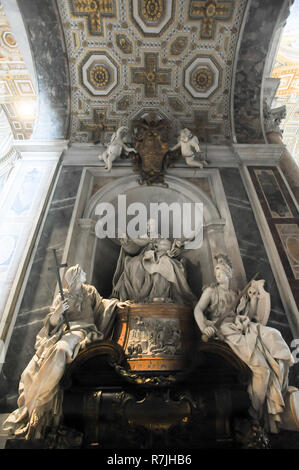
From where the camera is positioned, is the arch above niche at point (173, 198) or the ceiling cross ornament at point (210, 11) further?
the ceiling cross ornament at point (210, 11)

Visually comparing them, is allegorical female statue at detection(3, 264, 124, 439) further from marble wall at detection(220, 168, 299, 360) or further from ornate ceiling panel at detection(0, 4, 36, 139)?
ornate ceiling panel at detection(0, 4, 36, 139)

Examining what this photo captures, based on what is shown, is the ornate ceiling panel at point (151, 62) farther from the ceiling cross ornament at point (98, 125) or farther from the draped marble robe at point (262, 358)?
the draped marble robe at point (262, 358)

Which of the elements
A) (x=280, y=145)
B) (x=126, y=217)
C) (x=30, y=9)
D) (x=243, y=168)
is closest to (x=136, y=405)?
(x=126, y=217)

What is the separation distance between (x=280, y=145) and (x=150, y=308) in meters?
4.50

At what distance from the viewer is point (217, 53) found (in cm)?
637

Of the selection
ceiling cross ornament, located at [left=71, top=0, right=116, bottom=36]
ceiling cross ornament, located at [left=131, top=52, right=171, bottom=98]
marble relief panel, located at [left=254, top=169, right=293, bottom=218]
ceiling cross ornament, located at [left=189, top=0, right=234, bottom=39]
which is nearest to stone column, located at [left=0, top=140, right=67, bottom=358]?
ceiling cross ornament, located at [left=131, top=52, right=171, bottom=98]

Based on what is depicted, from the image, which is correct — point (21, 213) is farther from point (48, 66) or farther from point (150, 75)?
point (150, 75)

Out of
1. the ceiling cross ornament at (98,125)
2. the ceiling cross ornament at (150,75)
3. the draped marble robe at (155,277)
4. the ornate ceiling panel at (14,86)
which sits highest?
the ornate ceiling panel at (14,86)

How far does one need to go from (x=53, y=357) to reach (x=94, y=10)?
21.4ft

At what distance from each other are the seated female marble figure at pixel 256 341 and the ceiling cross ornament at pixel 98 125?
467cm

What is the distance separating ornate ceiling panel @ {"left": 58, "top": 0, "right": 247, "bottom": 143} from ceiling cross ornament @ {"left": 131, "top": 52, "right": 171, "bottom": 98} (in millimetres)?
19

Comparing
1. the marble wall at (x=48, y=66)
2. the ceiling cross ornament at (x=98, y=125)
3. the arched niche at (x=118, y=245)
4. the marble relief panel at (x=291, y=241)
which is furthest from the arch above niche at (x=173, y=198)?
the marble wall at (x=48, y=66)

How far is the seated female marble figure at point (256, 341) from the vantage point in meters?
2.74

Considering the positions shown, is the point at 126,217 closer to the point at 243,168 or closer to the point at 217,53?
the point at 243,168
